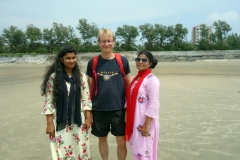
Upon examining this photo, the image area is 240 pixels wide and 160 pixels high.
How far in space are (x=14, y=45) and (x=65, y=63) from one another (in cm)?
4844

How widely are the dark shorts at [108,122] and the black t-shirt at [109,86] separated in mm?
81

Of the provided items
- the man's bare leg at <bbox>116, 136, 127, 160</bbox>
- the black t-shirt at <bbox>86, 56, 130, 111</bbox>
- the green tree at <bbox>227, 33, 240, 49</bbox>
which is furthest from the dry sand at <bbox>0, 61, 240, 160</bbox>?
the green tree at <bbox>227, 33, 240, 49</bbox>

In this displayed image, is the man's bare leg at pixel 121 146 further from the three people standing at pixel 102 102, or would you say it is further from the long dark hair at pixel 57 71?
the long dark hair at pixel 57 71

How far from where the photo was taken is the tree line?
1716 inches

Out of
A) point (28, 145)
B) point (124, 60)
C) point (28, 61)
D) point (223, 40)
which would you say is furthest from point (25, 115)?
point (223, 40)

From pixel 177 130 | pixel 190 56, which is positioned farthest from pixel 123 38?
pixel 177 130

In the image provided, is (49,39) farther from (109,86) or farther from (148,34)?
(109,86)

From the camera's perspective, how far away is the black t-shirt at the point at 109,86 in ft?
8.24

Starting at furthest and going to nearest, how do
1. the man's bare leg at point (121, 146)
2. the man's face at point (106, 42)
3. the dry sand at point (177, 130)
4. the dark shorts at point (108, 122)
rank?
the dry sand at point (177, 130), the man's bare leg at point (121, 146), the dark shorts at point (108, 122), the man's face at point (106, 42)

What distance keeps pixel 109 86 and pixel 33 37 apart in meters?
46.1

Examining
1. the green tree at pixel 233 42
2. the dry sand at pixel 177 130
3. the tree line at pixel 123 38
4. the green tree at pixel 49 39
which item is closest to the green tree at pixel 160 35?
the tree line at pixel 123 38

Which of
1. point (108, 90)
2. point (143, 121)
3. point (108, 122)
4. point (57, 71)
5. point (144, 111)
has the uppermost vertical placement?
point (57, 71)

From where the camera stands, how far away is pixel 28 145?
146 inches

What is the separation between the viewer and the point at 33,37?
4359 cm
